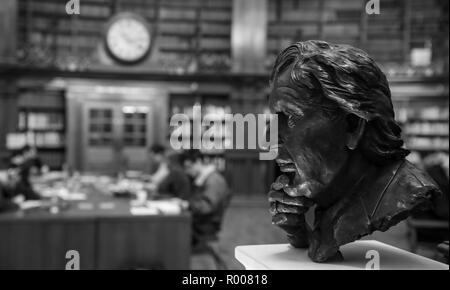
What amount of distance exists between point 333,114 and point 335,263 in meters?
0.43

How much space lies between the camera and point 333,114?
4.85 ft

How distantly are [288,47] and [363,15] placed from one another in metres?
7.77

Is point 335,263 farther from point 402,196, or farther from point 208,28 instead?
point 208,28

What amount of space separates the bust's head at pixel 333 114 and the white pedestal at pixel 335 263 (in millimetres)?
Answer: 210

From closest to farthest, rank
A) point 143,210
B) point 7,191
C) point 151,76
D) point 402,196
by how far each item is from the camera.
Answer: point 402,196, point 143,210, point 7,191, point 151,76

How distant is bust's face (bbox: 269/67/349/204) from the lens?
1.48m

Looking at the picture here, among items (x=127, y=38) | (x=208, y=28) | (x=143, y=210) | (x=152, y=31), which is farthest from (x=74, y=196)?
(x=208, y=28)

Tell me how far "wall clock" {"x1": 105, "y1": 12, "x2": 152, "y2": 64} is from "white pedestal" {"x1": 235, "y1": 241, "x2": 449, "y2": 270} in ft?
22.5

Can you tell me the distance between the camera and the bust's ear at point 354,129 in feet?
4.80

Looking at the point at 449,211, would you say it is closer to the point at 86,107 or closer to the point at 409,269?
the point at 409,269

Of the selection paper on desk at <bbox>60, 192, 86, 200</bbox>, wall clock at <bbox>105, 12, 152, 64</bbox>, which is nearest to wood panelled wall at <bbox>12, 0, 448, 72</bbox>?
wall clock at <bbox>105, 12, 152, 64</bbox>

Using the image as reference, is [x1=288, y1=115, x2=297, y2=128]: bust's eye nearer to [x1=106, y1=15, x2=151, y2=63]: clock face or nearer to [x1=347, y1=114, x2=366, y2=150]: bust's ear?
[x1=347, y1=114, x2=366, y2=150]: bust's ear

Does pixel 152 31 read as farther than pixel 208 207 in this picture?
Yes
